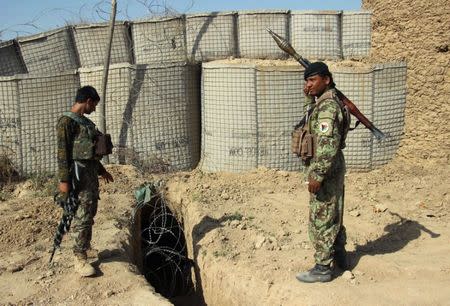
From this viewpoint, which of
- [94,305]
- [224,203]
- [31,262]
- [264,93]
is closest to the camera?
[94,305]

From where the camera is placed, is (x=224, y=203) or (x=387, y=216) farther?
(x=224, y=203)

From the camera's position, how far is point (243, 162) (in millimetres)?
6926

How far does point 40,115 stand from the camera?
6.54 metres

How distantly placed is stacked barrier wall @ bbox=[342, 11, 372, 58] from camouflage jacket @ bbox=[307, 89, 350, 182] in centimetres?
403

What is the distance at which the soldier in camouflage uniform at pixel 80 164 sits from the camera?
12.4 feet

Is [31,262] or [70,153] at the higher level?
[70,153]

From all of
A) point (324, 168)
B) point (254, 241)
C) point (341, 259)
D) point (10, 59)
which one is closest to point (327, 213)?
point (324, 168)

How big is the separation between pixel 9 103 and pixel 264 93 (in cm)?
343

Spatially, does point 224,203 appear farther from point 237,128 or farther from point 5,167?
point 5,167

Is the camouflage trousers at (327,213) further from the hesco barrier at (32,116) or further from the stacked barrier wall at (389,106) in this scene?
the hesco barrier at (32,116)

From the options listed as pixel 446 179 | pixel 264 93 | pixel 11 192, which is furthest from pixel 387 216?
pixel 11 192

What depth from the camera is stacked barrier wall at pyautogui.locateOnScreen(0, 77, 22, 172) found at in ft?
21.0

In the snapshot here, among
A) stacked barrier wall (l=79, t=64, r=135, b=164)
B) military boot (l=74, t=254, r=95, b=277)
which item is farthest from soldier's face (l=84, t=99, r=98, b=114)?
stacked barrier wall (l=79, t=64, r=135, b=164)

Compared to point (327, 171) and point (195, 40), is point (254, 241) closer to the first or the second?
point (327, 171)
